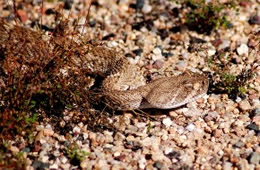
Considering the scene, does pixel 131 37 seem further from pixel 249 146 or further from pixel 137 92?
pixel 249 146

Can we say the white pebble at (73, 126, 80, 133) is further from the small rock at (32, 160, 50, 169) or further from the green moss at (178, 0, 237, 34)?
the green moss at (178, 0, 237, 34)

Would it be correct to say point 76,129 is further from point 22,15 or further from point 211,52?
point 22,15

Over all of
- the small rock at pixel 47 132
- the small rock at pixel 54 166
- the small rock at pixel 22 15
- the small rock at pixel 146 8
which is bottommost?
the small rock at pixel 54 166

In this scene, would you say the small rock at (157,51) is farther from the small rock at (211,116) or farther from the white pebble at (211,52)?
the small rock at (211,116)

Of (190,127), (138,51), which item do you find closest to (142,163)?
(190,127)

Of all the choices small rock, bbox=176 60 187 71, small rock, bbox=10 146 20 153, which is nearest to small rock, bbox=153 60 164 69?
small rock, bbox=176 60 187 71

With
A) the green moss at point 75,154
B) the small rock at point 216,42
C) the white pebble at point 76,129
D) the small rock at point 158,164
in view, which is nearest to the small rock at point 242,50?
the small rock at point 216,42
